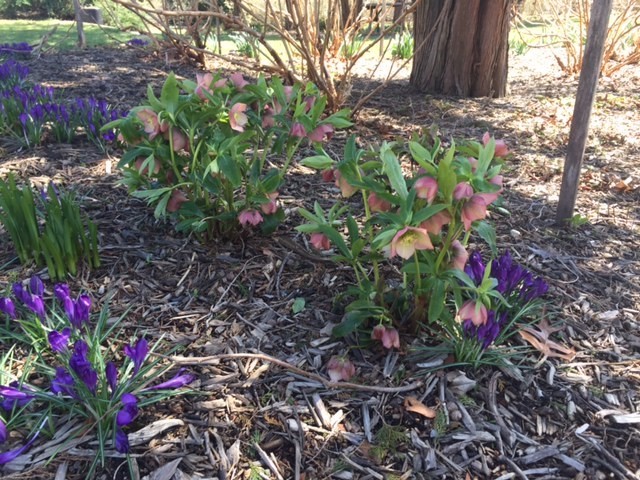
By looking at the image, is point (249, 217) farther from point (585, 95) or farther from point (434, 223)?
point (585, 95)

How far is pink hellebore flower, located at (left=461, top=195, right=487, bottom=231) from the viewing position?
4.80ft

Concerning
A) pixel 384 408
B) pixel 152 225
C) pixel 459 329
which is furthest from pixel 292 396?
pixel 152 225

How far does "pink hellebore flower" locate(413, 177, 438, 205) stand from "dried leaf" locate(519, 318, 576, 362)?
727 millimetres

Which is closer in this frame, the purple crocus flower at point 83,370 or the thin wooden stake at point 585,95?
the purple crocus flower at point 83,370

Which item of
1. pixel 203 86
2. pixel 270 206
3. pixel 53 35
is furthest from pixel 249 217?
pixel 53 35

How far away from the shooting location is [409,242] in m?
1.45

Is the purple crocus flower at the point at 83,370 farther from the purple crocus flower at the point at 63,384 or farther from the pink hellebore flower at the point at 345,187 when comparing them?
the pink hellebore flower at the point at 345,187

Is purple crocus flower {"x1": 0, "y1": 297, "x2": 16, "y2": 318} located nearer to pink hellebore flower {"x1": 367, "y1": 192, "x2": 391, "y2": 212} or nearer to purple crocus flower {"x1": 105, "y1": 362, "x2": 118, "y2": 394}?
purple crocus flower {"x1": 105, "y1": 362, "x2": 118, "y2": 394}

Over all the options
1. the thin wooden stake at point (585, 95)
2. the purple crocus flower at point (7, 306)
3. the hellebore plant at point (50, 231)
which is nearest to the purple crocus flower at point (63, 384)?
the purple crocus flower at point (7, 306)

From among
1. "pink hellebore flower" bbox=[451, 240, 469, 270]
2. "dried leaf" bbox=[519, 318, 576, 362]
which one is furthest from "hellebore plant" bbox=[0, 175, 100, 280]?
"dried leaf" bbox=[519, 318, 576, 362]

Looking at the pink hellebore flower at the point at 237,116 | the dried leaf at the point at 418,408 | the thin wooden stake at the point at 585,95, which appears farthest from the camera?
the thin wooden stake at the point at 585,95

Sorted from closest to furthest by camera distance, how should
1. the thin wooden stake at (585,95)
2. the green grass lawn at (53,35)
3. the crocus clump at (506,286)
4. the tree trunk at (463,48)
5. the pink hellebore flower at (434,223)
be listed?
the pink hellebore flower at (434,223) → the crocus clump at (506,286) → the thin wooden stake at (585,95) → the tree trunk at (463,48) → the green grass lawn at (53,35)

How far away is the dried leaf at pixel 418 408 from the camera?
164cm

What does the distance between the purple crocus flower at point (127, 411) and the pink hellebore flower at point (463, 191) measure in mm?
1052
